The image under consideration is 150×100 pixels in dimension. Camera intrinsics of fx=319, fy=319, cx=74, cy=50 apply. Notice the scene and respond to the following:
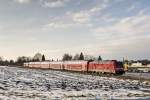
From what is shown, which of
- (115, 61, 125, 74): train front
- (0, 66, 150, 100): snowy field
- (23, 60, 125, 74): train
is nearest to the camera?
(0, 66, 150, 100): snowy field

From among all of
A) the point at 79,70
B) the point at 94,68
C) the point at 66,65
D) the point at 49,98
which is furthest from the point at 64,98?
the point at 66,65

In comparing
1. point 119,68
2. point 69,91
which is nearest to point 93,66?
point 119,68

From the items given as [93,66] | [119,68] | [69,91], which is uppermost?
[93,66]

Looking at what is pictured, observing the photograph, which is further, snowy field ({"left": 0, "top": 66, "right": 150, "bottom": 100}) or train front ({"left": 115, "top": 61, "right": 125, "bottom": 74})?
train front ({"left": 115, "top": 61, "right": 125, "bottom": 74})

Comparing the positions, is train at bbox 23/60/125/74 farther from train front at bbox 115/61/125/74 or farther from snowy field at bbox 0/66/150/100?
snowy field at bbox 0/66/150/100

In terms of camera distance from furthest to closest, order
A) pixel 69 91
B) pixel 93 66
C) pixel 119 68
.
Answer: pixel 93 66 → pixel 119 68 → pixel 69 91

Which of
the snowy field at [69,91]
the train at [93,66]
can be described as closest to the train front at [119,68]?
the train at [93,66]

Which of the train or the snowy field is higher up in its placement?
the train

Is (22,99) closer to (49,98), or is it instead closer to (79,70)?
(49,98)

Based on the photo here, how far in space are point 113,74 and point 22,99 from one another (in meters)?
45.4

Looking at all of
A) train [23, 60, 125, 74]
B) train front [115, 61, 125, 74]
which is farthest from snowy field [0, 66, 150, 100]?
train [23, 60, 125, 74]

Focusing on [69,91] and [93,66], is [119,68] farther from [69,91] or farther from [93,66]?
[69,91]

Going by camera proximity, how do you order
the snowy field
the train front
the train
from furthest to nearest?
the train
the train front
the snowy field

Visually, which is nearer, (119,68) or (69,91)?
(69,91)
